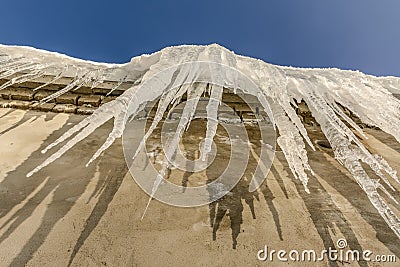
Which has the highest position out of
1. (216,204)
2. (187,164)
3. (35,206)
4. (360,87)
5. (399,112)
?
(360,87)

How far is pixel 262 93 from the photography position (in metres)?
2.11

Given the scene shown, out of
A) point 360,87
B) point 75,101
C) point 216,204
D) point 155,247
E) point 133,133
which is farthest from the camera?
point 75,101

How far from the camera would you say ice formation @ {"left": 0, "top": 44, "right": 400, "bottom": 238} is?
4.46ft

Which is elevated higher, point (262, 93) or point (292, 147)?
point (262, 93)

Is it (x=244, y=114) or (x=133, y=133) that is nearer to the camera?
(x=133, y=133)

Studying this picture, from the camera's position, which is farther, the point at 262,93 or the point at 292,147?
the point at 262,93

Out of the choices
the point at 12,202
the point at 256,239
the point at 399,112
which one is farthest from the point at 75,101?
the point at 399,112

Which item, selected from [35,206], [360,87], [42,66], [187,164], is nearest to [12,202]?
[35,206]

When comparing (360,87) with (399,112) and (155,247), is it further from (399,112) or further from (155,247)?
(155,247)

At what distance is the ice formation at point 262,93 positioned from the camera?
136 cm

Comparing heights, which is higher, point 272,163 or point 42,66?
point 42,66

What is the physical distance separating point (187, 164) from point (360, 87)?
1533 millimetres

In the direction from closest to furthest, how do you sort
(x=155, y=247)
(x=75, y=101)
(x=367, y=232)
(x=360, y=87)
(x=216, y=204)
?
(x=155, y=247) < (x=367, y=232) < (x=216, y=204) < (x=360, y=87) < (x=75, y=101)

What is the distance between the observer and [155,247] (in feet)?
3.71
